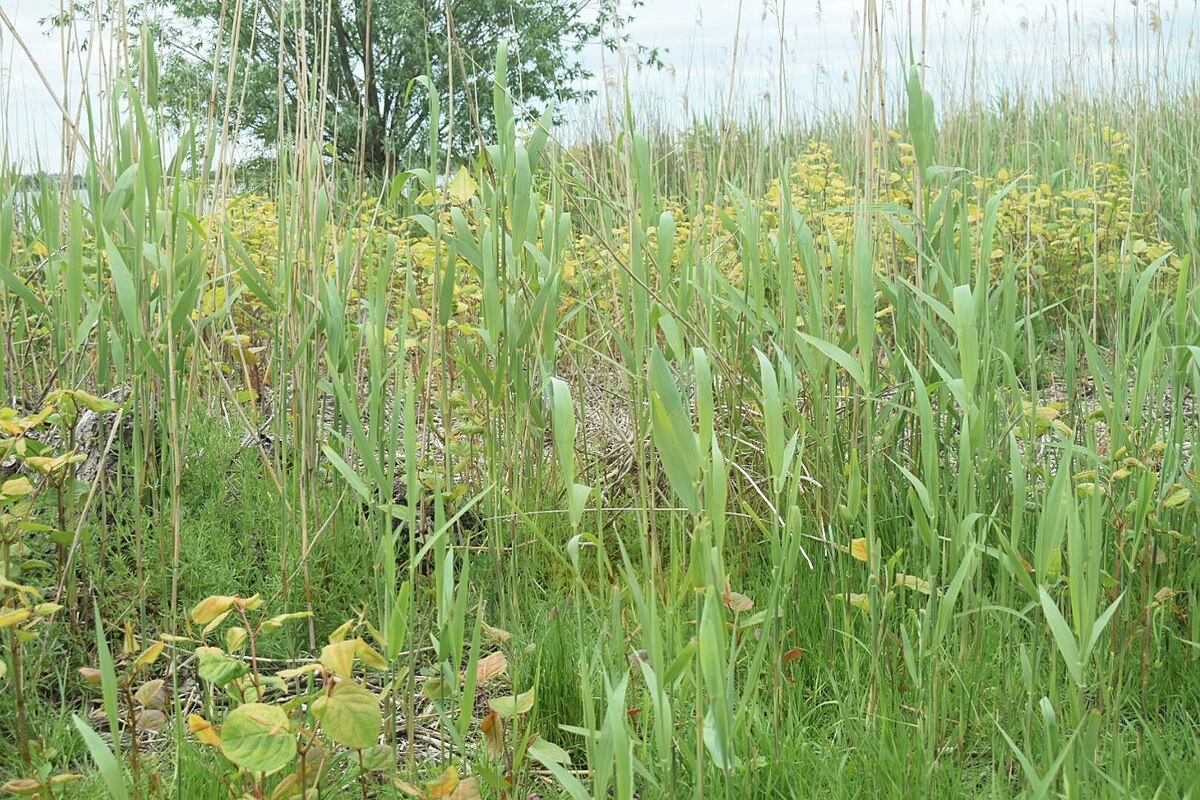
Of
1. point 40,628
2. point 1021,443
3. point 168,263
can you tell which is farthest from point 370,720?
point 1021,443

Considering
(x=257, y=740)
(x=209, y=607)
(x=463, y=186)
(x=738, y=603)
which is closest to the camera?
(x=257, y=740)

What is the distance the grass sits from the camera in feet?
3.70

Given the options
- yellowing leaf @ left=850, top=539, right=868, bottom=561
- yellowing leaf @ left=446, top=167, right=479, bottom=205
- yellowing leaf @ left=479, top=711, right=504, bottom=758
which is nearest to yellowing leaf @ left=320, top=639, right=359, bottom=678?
yellowing leaf @ left=479, top=711, right=504, bottom=758

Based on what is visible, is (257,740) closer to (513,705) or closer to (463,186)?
(513,705)

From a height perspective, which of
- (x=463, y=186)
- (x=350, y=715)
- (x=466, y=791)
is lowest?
(x=466, y=791)

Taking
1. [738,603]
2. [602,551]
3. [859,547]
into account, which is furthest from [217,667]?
[859,547]

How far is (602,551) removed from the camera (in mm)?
1141

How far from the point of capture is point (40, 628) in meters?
1.65

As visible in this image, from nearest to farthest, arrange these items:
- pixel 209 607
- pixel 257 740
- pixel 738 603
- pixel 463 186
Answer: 1. pixel 257 740
2. pixel 209 607
3. pixel 738 603
4. pixel 463 186

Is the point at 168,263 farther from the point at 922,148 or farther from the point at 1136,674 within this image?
the point at 1136,674

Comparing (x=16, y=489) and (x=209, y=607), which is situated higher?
(x=16, y=489)

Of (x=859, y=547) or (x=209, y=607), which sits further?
(x=859, y=547)

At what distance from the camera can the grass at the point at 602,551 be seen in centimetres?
113

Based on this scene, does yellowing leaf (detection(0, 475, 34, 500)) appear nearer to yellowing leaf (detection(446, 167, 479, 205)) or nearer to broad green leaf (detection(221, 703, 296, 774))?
broad green leaf (detection(221, 703, 296, 774))
